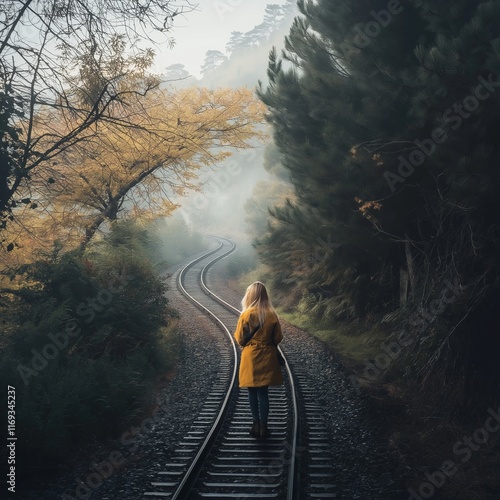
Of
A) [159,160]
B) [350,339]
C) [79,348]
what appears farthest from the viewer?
[159,160]

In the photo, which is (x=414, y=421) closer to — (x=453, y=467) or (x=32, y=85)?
(x=453, y=467)

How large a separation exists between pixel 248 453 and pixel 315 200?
6821mm

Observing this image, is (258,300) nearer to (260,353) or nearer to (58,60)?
(260,353)

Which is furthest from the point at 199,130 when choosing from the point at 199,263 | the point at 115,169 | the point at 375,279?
the point at 199,263

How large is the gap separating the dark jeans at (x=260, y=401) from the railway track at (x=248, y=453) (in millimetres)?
332

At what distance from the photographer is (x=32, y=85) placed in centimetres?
619

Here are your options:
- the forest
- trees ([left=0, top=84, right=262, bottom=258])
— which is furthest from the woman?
trees ([left=0, top=84, right=262, bottom=258])

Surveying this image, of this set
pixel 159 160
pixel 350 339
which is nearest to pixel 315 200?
pixel 350 339

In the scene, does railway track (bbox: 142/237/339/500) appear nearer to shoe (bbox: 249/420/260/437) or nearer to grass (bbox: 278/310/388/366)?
shoe (bbox: 249/420/260/437)

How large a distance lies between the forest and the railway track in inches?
50.1

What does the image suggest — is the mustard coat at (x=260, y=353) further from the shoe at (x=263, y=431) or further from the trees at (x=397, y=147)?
→ the trees at (x=397, y=147)

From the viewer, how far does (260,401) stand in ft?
20.8

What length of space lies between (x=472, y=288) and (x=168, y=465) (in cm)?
501

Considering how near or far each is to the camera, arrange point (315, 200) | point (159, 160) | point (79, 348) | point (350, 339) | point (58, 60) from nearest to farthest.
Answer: point (58, 60) < point (79, 348) < point (315, 200) < point (350, 339) < point (159, 160)
